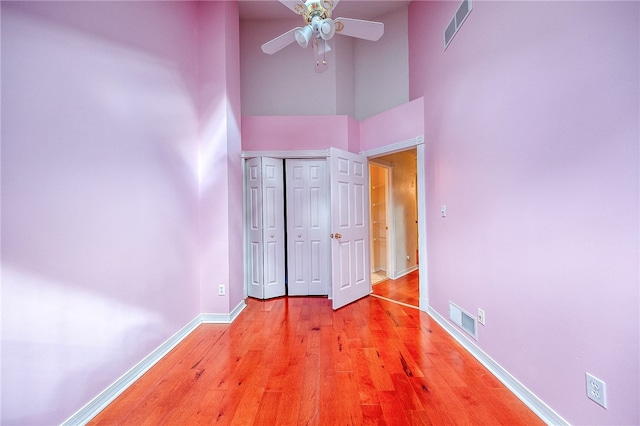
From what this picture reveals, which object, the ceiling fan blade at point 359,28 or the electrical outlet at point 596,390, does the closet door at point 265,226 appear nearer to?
the ceiling fan blade at point 359,28

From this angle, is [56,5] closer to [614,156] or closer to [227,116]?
[227,116]

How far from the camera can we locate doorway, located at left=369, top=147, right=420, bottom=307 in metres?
4.36

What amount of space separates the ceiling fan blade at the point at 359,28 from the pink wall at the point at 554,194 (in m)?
0.81

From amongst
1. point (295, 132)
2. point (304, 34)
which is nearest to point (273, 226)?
point (295, 132)

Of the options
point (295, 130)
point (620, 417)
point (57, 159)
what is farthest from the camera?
point (295, 130)

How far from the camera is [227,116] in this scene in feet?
9.33

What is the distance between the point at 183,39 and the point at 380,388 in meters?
3.53

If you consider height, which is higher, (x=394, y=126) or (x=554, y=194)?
(x=394, y=126)

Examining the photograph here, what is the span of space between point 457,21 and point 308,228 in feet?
9.16

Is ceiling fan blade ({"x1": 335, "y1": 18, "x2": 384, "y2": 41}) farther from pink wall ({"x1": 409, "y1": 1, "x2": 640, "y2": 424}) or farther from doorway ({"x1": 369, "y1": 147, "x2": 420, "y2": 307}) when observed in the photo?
doorway ({"x1": 369, "y1": 147, "x2": 420, "y2": 307})

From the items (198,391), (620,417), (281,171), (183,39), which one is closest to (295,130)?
(281,171)

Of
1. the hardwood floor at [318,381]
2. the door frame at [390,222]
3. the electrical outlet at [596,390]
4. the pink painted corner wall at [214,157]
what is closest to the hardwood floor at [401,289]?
the door frame at [390,222]

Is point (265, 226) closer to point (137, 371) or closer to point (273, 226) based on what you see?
point (273, 226)

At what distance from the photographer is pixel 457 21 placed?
7.63 ft
